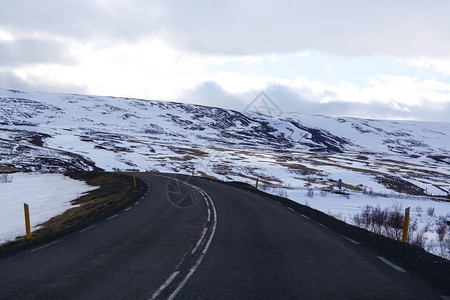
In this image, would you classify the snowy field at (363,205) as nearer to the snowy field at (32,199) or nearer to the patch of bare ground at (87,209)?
the patch of bare ground at (87,209)

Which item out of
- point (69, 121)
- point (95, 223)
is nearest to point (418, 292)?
point (95, 223)

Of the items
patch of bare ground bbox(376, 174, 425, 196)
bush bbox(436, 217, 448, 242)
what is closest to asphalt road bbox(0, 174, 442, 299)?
bush bbox(436, 217, 448, 242)

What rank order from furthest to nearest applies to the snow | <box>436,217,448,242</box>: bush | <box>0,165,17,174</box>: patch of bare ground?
<box>0,165,17,174</box>: patch of bare ground
the snow
<box>436,217,448,242</box>: bush

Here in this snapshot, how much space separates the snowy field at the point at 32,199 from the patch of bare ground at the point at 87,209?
89 centimetres

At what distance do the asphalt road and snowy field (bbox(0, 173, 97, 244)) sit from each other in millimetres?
5692

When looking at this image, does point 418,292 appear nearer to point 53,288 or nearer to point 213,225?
point 53,288

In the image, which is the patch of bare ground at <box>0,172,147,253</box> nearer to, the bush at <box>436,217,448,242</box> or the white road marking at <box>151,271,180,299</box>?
the white road marking at <box>151,271,180,299</box>

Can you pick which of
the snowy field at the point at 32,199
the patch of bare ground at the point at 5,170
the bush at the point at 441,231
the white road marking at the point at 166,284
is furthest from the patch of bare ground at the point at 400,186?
the patch of bare ground at the point at 5,170

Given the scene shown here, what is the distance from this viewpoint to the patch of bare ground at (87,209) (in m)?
10.7

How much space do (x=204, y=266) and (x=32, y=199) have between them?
69.7ft

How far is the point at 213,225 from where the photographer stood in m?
12.3

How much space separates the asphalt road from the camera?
225 inches

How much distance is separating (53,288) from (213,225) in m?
7.01

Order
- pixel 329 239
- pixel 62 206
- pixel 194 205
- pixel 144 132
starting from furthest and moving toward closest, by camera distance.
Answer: pixel 144 132 → pixel 62 206 → pixel 194 205 → pixel 329 239
